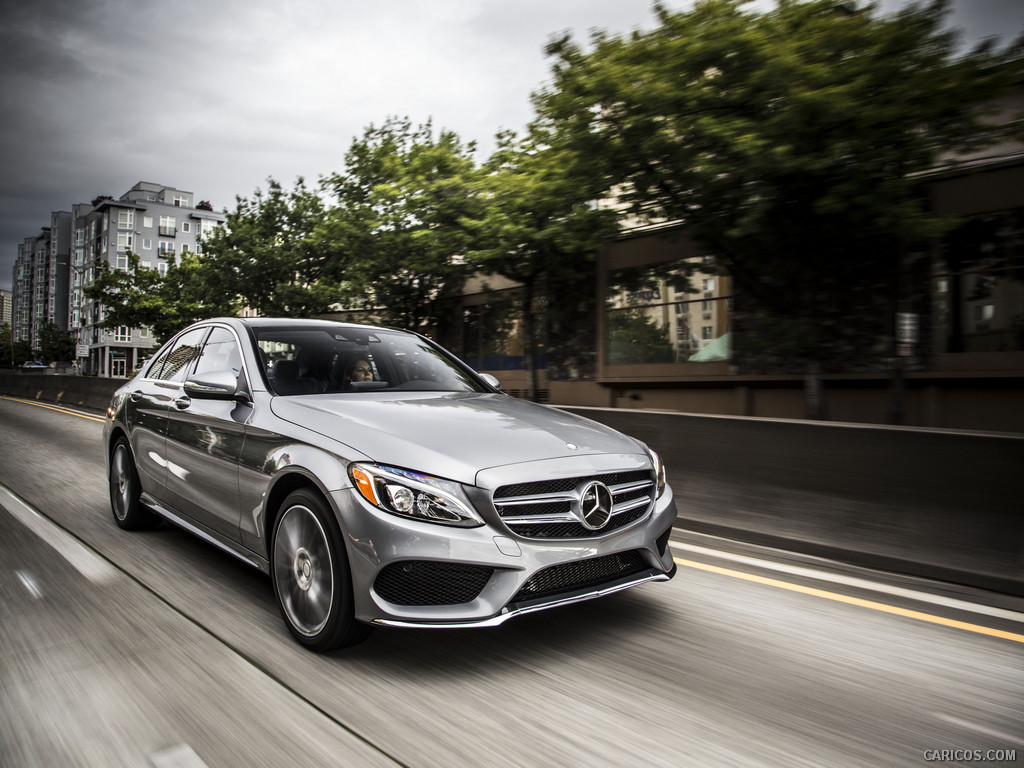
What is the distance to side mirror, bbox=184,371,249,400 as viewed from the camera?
413 centimetres

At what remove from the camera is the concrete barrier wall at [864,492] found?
187 inches

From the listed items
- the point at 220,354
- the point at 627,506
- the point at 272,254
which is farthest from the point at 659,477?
the point at 272,254

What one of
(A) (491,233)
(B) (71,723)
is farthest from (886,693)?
(A) (491,233)

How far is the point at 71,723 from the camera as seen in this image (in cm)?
278

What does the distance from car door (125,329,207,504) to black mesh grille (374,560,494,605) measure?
8.65 feet

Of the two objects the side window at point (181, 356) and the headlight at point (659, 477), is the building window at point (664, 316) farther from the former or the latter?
the headlight at point (659, 477)

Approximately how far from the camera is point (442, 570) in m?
3.11

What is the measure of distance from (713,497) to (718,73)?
24.9ft

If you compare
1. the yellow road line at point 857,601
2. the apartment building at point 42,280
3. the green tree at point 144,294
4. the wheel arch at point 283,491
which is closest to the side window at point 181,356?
the wheel arch at point 283,491

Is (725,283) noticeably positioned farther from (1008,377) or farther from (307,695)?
(307,695)

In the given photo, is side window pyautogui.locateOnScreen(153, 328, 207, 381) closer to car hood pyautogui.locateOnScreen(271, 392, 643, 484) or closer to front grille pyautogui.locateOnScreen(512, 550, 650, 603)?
car hood pyautogui.locateOnScreen(271, 392, 643, 484)

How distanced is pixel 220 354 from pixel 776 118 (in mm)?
8708

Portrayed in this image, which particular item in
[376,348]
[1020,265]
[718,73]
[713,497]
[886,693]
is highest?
[718,73]

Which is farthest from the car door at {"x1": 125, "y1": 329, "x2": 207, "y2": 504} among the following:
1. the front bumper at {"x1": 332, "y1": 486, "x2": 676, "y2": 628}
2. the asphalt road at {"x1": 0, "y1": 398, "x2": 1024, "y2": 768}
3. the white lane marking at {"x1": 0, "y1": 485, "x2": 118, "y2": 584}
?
the front bumper at {"x1": 332, "y1": 486, "x2": 676, "y2": 628}
